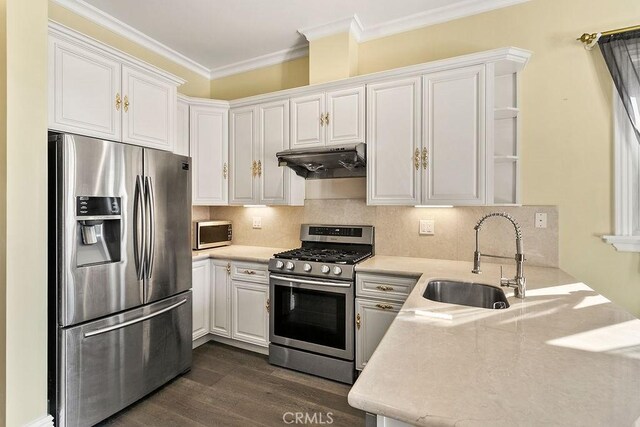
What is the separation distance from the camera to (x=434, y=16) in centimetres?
260

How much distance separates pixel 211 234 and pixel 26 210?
1.68 m

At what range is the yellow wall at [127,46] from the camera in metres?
2.38

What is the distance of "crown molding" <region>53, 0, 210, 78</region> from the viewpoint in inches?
96.7

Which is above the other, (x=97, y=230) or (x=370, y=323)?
(x=97, y=230)

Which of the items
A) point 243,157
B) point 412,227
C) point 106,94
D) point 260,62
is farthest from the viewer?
point 260,62

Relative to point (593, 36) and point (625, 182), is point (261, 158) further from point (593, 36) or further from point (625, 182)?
point (625, 182)

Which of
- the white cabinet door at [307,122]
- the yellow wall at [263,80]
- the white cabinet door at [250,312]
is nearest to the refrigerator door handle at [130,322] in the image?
the white cabinet door at [250,312]

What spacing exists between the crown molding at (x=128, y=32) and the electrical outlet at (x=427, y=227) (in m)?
3.05

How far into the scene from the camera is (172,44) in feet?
10.2

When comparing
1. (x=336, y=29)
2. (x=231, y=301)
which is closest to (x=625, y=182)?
(x=336, y=29)

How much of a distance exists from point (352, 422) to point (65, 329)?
70.5 inches

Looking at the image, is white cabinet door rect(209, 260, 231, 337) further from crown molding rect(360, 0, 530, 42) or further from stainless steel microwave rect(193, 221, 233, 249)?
crown molding rect(360, 0, 530, 42)

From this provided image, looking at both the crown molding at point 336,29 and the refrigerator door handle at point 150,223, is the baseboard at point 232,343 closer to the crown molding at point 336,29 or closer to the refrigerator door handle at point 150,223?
the refrigerator door handle at point 150,223

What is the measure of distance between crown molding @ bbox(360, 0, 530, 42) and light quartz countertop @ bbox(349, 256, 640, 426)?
2289 mm
